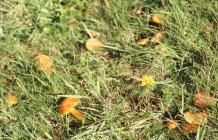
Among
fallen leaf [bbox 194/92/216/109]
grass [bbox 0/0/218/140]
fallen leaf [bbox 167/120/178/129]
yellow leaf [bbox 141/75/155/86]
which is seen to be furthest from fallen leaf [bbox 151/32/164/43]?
fallen leaf [bbox 167/120/178/129]

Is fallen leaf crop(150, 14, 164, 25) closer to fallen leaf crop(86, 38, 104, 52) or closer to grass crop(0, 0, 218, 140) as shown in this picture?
grass crop(0, 0, 218, 140)

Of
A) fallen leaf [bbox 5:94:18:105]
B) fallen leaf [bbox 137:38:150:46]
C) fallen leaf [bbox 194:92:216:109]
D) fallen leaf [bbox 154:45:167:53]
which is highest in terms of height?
fallen leaf [bbox 137:38:150:46]

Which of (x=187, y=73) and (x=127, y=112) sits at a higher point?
(x=187, y=73)

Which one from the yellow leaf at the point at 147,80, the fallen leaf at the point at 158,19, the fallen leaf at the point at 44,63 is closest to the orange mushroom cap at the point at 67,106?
the fallen leaf at the point at 44,63

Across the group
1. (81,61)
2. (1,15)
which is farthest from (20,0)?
(81,61)

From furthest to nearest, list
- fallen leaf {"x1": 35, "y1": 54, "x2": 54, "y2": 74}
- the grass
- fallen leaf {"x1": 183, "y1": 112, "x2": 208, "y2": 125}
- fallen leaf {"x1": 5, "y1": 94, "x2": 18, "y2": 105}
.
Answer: fallen leaf {"x1": 35, "y1": 54, "x2": 54, "y2": 74}
fallen leaf {"x1": 5, "y1": 94, "x2": 18, "y2": 105}
the grass
fallen leaf {"x1": 183, "y1": 112, "x2": 208, "y2": 125}

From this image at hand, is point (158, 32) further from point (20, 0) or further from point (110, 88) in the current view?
point (20, 0)

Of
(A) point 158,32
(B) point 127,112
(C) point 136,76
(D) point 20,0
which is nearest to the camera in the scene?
(B) point 127,112
